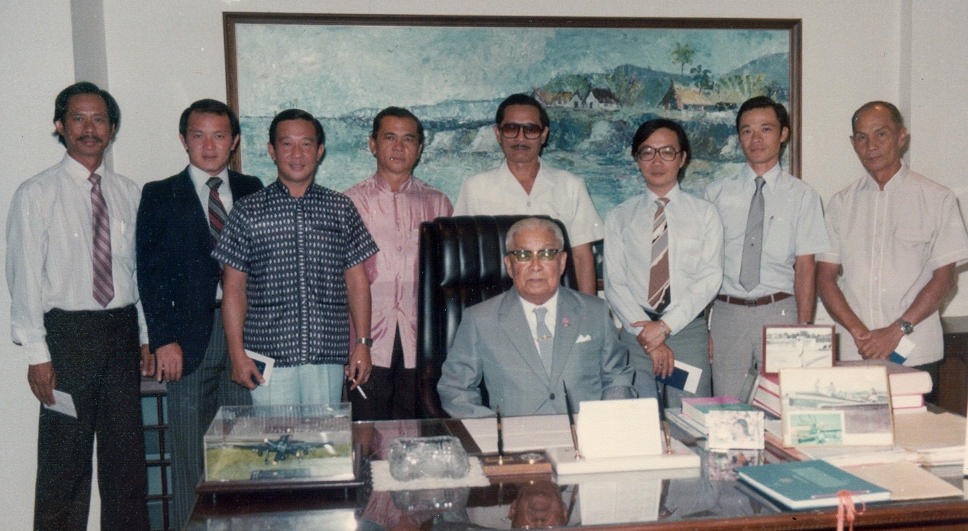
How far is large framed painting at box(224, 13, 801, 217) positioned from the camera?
3.63 m

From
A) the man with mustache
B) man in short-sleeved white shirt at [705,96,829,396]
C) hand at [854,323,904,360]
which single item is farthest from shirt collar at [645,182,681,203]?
the man with mustache

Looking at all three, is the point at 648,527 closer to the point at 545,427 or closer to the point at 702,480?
the point at 702,480

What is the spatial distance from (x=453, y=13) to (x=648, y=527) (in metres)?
2.85

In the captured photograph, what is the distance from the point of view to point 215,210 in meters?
3.02

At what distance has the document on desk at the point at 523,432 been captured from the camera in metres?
1.90

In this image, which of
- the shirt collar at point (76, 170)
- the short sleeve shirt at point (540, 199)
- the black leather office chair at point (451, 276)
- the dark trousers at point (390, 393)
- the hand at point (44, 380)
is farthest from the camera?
the short sleeve shirt at point (540, 199)

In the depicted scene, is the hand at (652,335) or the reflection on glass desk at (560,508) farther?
the hand at (652,335)

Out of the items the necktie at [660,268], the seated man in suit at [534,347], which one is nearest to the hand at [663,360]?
the necktie at [660,268]

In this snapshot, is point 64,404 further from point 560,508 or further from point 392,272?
point 560,508

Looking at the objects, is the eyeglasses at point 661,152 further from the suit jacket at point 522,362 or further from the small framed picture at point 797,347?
the small framed picture at point 797,347

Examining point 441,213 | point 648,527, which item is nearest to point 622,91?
point 441,213

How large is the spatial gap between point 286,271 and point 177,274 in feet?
1.47

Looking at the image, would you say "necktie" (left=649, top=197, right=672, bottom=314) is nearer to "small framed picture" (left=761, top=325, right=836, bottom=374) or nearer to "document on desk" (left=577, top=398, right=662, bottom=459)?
"small framed picture" (left=761, top=325, right=836, bottom=374)

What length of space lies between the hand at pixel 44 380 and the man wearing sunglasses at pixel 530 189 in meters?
1.67
